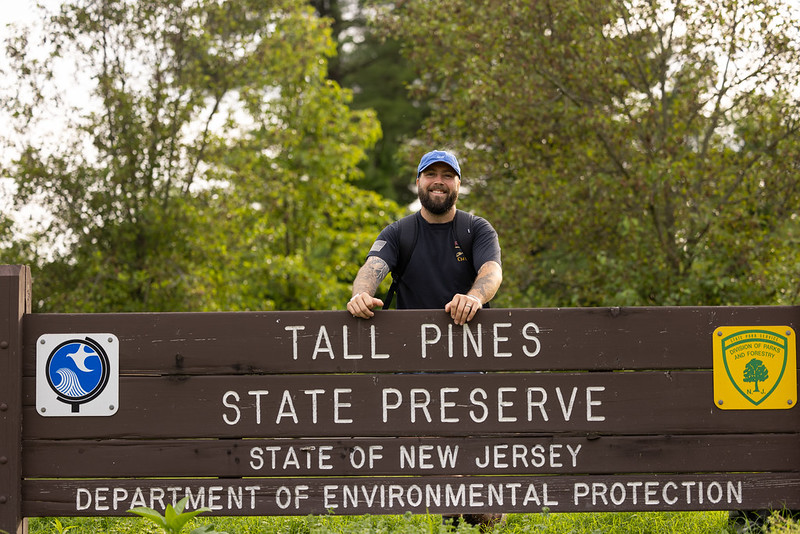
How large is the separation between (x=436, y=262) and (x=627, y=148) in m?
5.90

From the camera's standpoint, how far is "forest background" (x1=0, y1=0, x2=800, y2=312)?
30.5 ft

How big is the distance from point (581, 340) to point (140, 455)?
226 cm

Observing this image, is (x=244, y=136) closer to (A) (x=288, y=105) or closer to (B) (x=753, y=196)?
(A) (x=288, y=105)

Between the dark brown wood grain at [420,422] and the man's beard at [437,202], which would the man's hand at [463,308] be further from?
the man's beard at [437,202]

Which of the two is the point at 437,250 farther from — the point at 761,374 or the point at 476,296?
the point at 761,374

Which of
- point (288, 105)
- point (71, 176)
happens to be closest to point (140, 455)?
point (71, 176)

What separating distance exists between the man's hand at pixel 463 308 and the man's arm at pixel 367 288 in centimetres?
38

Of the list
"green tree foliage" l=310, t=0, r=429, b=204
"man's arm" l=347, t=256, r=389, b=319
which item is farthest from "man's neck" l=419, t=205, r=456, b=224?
"green tree foliage" l=310, t=0, r=429, b=204

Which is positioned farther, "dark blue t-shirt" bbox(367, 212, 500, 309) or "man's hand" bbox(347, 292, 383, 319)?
"dark blue t-shirt" bbox(367, 212, 500, 309)

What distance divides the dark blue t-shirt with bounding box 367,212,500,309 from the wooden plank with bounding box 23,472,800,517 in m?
0.99

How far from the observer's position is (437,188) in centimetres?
465

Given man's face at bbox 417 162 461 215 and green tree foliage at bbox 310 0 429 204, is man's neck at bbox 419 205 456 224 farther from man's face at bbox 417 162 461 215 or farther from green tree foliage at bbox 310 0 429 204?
green tree foliage at bbox 310 0 429 204

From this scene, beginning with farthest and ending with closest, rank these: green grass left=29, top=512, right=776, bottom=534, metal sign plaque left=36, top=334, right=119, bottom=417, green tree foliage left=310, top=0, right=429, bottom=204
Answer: green tree foliage left=310, top=0, right=429, bottom=204
green grass left=29, top=512, right=776, bottom=534
metal sign plaque left=36, top=334, right=119, bottom=417

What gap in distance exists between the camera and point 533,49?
972cm
